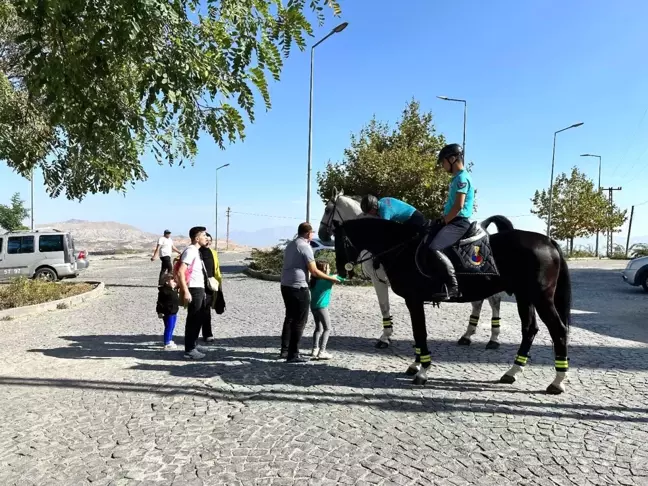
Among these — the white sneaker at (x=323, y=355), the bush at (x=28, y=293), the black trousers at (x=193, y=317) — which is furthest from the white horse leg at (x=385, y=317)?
the bush at (x=28, y=293)

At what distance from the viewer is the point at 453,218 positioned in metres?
5.21

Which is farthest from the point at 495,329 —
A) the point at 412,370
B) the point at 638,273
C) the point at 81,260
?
the point at 81,260

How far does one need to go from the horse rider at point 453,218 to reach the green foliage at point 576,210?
→ 136ft

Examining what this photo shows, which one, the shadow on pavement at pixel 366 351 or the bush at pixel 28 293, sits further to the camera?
the bush at pixel 28 293

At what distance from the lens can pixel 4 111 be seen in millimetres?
9711

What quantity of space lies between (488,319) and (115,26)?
8544mm

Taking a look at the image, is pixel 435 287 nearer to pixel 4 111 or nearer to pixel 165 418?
pixel 165 418

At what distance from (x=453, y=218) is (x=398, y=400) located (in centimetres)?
212

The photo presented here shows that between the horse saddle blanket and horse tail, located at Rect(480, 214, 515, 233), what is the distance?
2.37 ft

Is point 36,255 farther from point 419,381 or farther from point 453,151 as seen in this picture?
point 453,151

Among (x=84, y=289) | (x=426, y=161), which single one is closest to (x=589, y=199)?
(x=426, y=161)

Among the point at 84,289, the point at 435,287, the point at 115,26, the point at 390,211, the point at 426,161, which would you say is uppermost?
the point at 426,161

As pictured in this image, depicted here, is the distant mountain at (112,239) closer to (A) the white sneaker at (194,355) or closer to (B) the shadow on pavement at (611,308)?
(A) the white sneaker at (194,355)

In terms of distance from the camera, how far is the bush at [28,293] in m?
10.8
